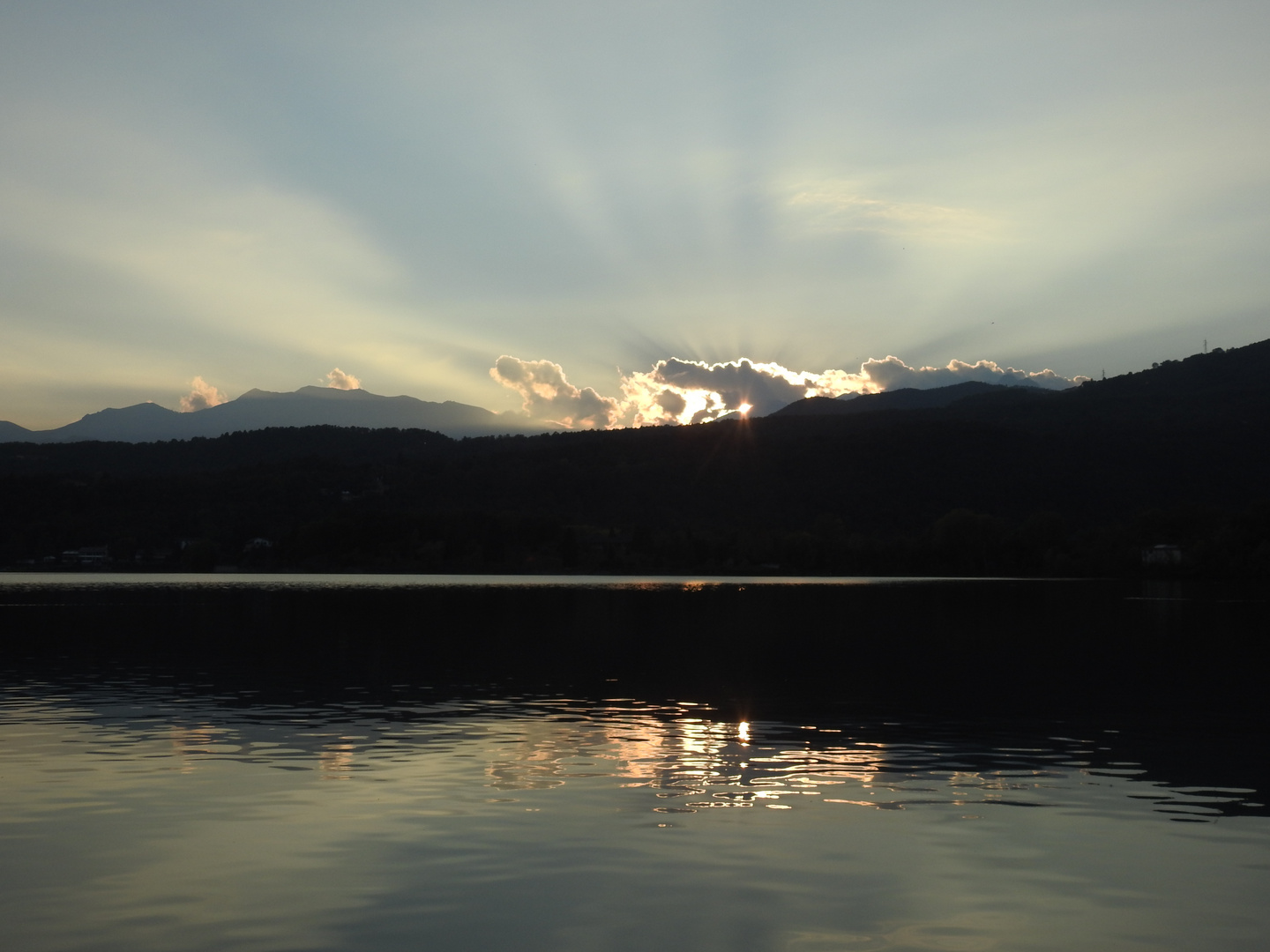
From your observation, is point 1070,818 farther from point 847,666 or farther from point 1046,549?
point 1046,549

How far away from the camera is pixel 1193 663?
150 ft

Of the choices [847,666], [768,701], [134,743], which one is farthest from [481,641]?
[134,743]

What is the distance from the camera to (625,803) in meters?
19.2

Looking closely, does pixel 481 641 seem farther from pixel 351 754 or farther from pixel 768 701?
pixel 351 754

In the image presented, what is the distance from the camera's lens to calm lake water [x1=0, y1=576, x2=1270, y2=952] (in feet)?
42.7

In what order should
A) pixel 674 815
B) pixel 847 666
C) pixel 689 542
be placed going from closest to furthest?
pixel 674 815 < pixel 847 666 < pixel 689 542

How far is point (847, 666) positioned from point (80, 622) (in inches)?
1723

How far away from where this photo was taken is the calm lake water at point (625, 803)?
512 inches

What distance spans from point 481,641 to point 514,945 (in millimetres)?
42304

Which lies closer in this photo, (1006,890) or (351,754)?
(1006,890)

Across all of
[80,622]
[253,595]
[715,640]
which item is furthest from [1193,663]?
[253,595]

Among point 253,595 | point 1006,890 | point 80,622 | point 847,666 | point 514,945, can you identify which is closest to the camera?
point 514,945

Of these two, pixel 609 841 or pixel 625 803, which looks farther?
pixel 625 803

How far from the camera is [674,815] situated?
717 inches
